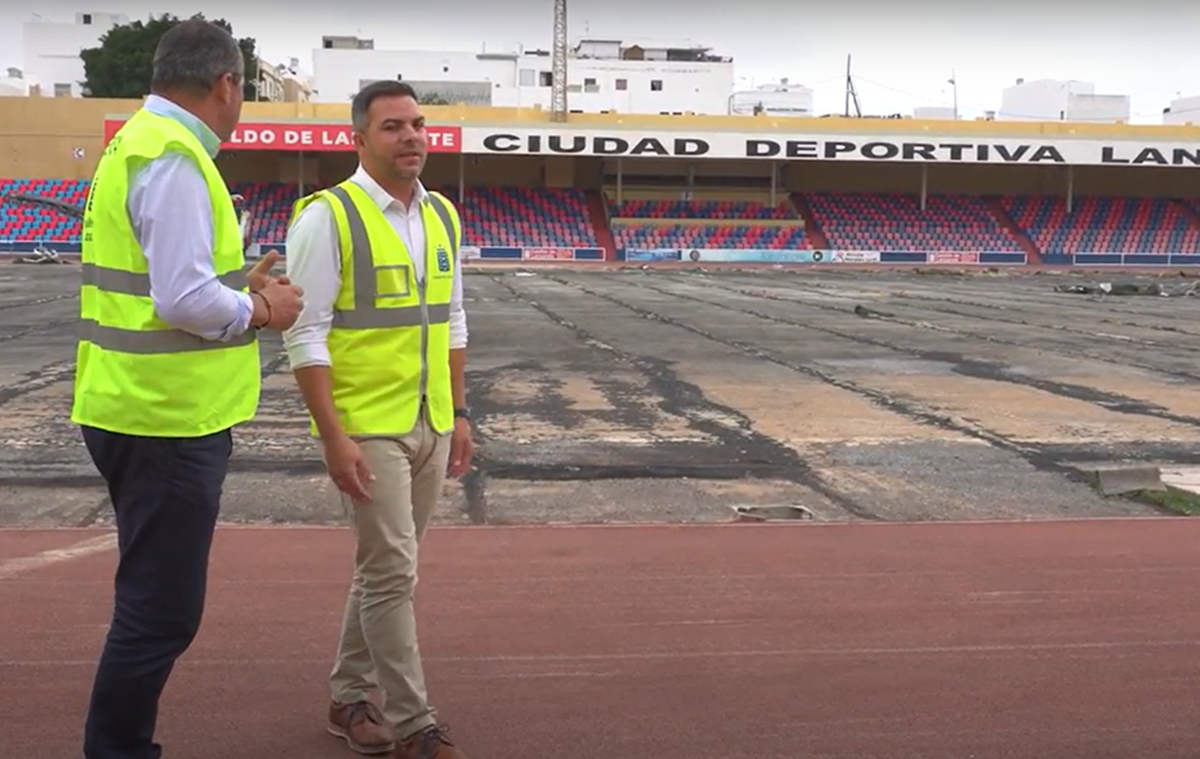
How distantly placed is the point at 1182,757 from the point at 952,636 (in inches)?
44.7

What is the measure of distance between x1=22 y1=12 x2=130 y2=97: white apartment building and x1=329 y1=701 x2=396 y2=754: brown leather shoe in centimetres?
7609

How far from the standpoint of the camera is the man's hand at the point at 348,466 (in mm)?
3236

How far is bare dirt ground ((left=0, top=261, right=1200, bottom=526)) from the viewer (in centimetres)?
729

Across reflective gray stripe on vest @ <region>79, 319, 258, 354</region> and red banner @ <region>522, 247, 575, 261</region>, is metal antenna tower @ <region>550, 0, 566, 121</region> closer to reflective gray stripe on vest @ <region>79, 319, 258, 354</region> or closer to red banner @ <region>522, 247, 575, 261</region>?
red banner @ <region>522, 247, 575, 261</region>

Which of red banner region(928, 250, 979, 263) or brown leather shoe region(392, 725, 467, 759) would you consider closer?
brown leather shoe region(392, 725, 467, 759)

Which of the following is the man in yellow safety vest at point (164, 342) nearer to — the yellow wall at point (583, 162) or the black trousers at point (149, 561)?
the black trousers at point (149, 561)

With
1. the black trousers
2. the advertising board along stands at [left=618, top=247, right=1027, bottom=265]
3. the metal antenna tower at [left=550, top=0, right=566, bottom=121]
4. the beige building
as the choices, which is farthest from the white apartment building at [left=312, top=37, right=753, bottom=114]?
the black trousers

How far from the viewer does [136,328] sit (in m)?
2.85

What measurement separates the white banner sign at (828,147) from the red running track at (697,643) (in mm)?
42623

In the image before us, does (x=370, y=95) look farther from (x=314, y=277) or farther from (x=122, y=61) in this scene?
(x=122, y=61)

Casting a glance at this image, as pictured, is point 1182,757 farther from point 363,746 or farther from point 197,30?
point 197,30

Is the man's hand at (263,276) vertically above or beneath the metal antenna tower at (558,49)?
beneath

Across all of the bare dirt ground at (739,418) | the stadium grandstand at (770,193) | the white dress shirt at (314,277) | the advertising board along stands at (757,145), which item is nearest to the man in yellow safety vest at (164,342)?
the white dress shirt at (314,277)

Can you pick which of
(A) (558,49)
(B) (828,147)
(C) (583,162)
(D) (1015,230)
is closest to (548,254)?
(C) (583,162)
